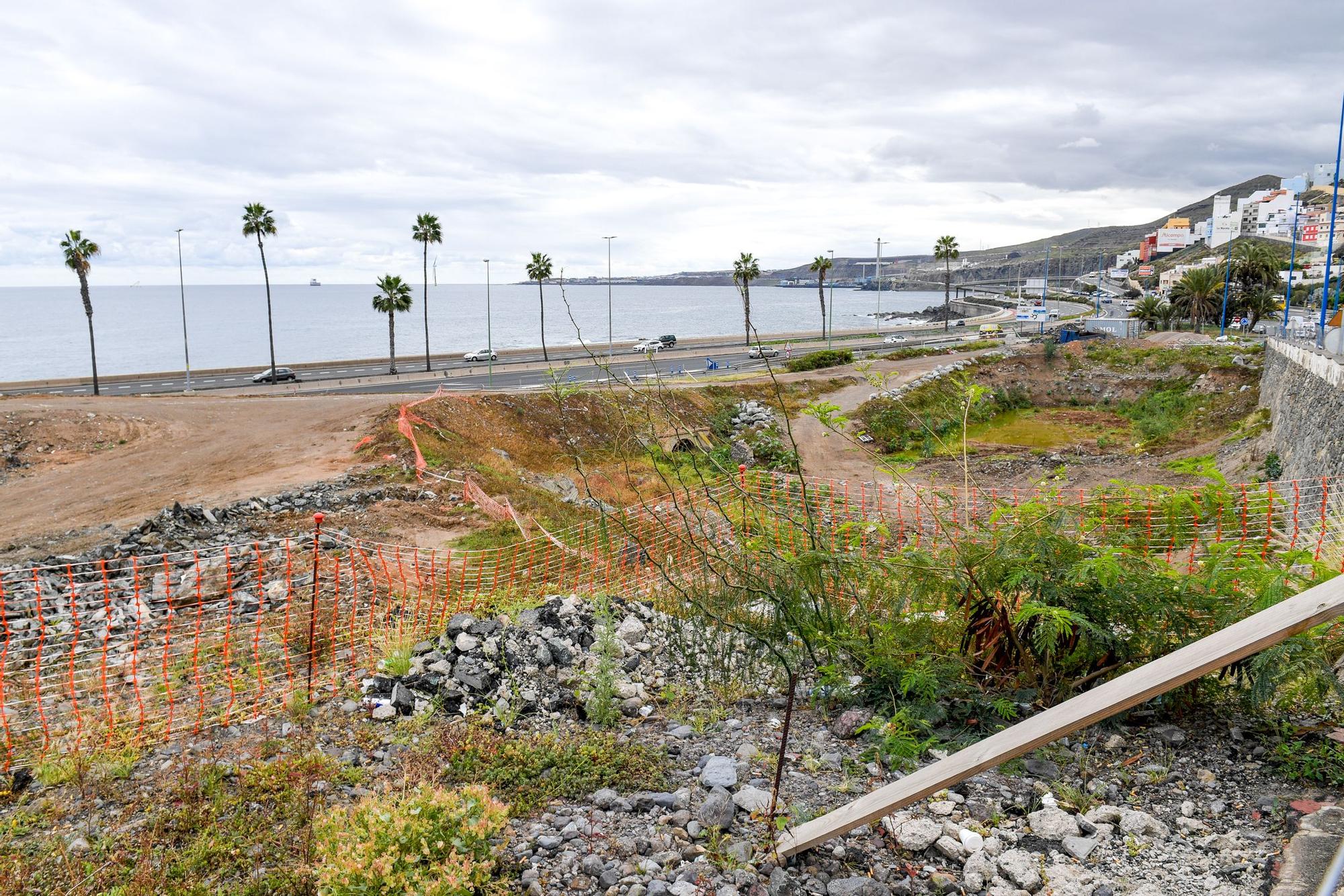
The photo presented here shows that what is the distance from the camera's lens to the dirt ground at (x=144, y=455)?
65.9ft

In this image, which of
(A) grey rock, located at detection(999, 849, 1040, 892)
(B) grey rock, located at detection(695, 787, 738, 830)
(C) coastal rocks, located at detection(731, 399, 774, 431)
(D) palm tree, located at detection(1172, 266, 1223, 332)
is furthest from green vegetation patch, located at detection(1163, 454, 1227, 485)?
(D) palm tree, located at detection(1172, 266, 1223, 332)

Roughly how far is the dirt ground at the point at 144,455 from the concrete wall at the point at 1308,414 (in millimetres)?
23972

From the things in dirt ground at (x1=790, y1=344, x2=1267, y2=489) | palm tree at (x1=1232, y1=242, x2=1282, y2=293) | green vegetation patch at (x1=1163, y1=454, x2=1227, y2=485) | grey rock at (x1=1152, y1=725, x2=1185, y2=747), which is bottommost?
dirt ground at (x1=790, y1=344, x2=1267, y2=489)

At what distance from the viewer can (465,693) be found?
7.37 m

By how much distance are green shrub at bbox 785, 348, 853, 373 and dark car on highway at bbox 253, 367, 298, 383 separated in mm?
32553

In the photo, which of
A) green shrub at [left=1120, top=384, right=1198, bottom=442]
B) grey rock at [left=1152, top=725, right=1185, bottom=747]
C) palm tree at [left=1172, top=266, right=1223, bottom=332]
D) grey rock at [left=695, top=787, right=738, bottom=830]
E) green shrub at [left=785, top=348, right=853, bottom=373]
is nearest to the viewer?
grey rock at [left=695, top=787, right=738, bottom=830]

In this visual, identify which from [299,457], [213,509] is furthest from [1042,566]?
[299,457]

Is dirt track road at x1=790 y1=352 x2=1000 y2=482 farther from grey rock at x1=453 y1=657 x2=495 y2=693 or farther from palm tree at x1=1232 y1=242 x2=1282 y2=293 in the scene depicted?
palm tree at x1=1232 y1=242 x2=1282 y2=293

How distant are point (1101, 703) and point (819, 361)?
161ft

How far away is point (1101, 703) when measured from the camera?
4.10 meters

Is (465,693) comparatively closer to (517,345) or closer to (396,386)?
(396,386)

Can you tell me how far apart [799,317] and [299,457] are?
179096mm

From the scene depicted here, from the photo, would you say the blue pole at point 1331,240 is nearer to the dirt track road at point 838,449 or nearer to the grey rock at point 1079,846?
the dirt track road at point 838,449

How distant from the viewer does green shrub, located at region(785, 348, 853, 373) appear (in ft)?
169
